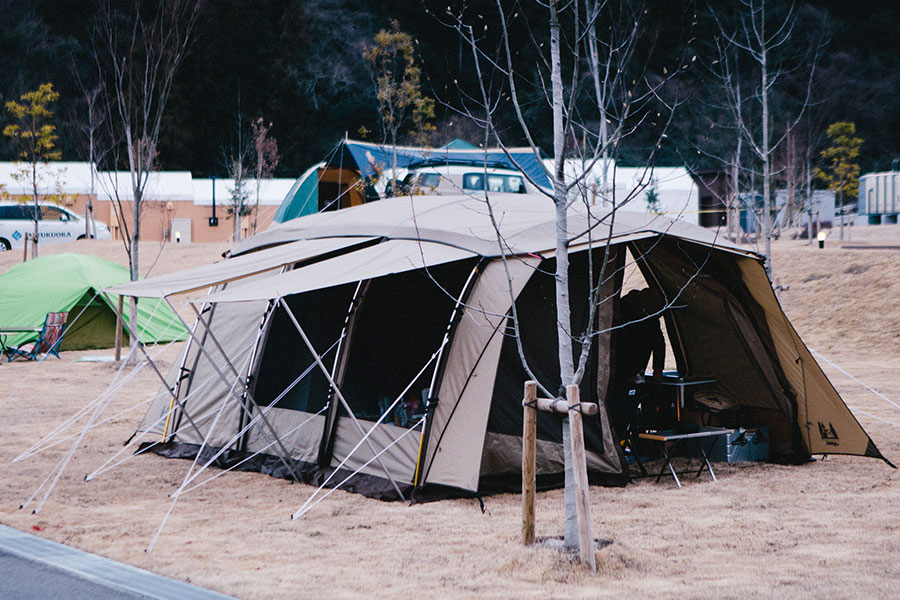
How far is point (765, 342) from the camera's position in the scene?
783cm

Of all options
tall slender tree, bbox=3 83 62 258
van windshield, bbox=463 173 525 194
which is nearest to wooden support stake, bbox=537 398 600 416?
van windshield, bbox=463 173 525 194

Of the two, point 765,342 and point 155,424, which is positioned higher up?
point 765,342

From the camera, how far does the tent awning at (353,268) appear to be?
5867 mm

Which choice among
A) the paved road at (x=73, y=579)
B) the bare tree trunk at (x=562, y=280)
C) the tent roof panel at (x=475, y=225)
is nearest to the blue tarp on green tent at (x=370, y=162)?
the tent roof panel at (x=475, y=225)

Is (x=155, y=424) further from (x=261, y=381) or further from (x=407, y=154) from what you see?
(x=407, y=154)

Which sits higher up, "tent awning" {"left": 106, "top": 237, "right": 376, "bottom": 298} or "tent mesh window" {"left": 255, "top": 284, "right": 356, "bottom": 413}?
"tent awning" {"left": 106, "top": 237, "right": 376, "bottom": 298}

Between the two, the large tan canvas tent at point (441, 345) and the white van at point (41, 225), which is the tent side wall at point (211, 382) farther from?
the white van at point (41, 225)

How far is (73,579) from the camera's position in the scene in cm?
463

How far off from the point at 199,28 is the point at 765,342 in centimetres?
3373

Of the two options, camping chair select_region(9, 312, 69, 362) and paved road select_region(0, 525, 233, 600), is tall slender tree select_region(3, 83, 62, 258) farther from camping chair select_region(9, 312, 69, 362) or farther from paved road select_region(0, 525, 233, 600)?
paved road select_region(0, 525, 233, 600)

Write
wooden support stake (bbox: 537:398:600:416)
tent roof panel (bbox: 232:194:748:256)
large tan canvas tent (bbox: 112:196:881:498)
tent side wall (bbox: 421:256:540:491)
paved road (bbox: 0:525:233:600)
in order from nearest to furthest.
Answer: paved road (bbox: 0:525:233:600) < wooden support stake (bbox: 537:398:600:416) < tent side wall (bbox: 421:256:540:491) < large tan canvas tent (bbox: 112:196:881:498) < tent roof panel (bbox: 232:194:748:256)

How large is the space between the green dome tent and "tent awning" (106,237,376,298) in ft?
29.0

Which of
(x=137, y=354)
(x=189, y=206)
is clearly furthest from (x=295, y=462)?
(x=189, y=206)

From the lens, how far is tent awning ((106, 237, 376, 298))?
6.41m
